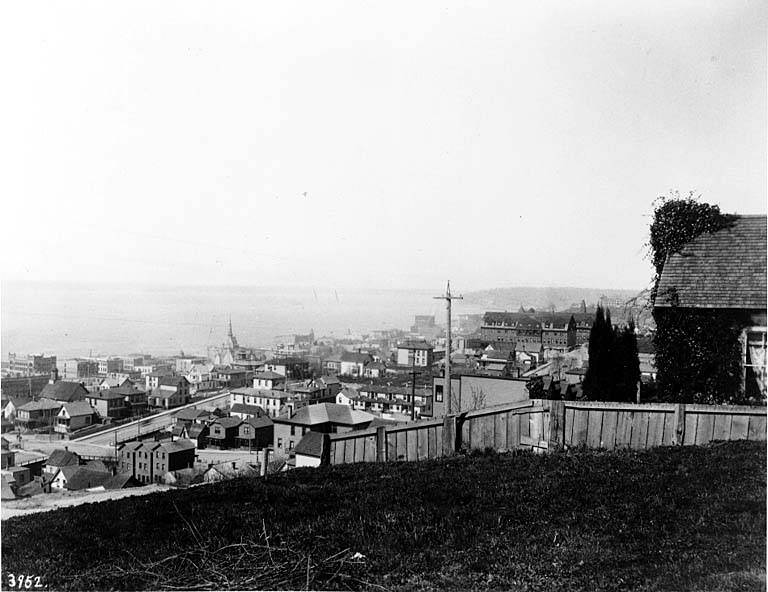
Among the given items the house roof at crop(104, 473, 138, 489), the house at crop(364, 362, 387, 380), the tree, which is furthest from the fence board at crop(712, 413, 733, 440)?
the house at crop(364, 362, 387, 380)

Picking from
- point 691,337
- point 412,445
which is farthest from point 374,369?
point 412,445

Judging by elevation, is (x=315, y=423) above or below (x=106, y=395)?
above

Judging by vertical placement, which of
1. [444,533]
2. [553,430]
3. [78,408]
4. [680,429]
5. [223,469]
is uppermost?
[680,429]

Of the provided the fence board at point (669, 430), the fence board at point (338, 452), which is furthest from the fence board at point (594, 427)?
the fence board at point (338, 452)

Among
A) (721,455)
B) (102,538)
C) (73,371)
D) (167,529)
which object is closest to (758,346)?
(721,455)

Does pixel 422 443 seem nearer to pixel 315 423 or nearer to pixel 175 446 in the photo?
pixel 315 423

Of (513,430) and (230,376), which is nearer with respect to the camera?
(513,430)
